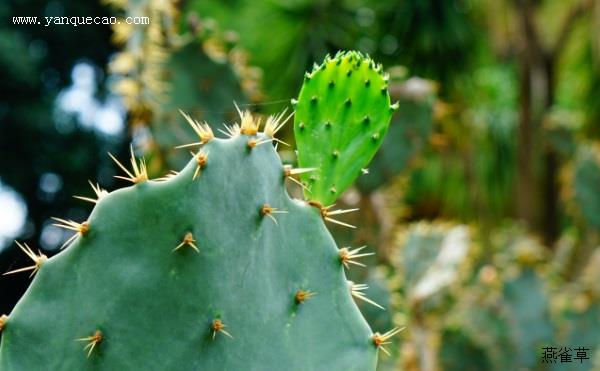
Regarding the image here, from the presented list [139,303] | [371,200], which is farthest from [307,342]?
[371,200]

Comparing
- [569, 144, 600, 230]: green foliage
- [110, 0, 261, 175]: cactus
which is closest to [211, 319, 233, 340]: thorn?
[110, 0, 261, 175]: cactus

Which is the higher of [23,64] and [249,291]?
[249,291]

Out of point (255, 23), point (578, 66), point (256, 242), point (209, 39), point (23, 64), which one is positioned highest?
point (256, 242)

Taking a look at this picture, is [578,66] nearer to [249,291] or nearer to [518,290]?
[518,290]

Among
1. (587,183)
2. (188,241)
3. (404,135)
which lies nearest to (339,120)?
(188,241)

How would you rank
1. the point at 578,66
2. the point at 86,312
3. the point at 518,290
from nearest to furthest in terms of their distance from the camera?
1. the point at 86,312
2. the point at 518,290
3. the point at 578,66

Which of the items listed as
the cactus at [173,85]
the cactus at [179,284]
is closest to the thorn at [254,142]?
the cactus at [179,284]

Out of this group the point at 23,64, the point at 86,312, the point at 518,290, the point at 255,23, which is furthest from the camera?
the point at 23,64

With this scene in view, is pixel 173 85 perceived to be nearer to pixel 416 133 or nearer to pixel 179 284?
pixel 416 133
